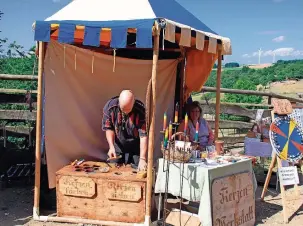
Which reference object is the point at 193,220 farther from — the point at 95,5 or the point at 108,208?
the point at 95,5

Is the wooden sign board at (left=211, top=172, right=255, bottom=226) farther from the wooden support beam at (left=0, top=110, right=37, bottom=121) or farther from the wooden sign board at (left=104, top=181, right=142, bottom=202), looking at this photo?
the wooden support beam at (left=0, top=110, right=37, bottom=121)

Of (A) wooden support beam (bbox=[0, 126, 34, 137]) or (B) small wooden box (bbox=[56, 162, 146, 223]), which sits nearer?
(B) small wooden box (bbox=[56, 162, 146, 223])

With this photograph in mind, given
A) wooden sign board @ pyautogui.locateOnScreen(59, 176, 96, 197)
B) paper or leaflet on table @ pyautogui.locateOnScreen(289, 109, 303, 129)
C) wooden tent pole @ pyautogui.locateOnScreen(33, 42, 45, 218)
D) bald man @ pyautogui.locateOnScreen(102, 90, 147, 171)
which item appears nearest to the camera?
wooden sign board @ pyautogui.locateOnScreen(59, 176, 96, 197)

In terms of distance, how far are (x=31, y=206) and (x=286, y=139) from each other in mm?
3352

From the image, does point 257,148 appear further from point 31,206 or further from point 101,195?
point 31,206

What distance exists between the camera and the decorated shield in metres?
5.48

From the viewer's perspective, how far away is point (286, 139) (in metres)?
5.57

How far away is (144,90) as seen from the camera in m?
6.18

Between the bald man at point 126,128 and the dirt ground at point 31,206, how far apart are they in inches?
46.1

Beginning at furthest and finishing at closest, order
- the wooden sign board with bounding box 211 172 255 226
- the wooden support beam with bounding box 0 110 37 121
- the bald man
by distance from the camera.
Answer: the wooden support beam with bounding box 0 110 37 121 → the bald man → the wooden sign board with bounding box 211 172 255 226

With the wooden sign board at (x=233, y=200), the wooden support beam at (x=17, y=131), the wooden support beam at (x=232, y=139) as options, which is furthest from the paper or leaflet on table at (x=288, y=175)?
the wooden support beam at (x=17, y=131)

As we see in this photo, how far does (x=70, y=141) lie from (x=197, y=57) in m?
2.32

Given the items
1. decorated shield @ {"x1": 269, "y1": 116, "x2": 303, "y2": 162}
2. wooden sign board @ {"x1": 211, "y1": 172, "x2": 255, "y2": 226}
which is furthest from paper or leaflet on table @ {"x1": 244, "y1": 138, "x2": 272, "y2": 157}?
wooden sign board @ {"x1": 211, "y1": 172, "x2": 255, "y2": 226}

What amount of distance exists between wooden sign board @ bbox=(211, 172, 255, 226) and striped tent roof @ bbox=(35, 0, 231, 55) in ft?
5.11
